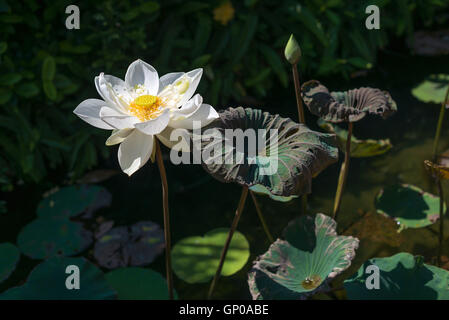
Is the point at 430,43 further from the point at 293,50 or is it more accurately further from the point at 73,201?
the point at 73,201

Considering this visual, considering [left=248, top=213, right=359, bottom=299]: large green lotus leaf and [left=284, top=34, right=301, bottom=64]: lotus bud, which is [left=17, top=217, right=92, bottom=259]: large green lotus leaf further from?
[left=284, top=34, right=301, bottom=64]: lotus bud

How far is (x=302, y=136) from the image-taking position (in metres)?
1.39

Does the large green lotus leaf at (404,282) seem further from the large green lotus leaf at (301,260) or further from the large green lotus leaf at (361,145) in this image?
the large green lotus leaf at (361,145)

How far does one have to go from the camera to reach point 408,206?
1994 mm

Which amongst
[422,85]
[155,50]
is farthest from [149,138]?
[422,85]

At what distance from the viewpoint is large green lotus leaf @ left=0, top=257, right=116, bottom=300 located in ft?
5.45

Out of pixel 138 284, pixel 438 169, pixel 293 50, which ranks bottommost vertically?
pixel 138 284

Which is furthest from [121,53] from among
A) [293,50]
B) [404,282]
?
[404,282]

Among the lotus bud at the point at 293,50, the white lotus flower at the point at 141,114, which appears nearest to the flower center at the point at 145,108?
the white lotus flower at the point at 141,114

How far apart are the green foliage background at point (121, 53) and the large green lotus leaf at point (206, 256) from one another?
30.6 inches

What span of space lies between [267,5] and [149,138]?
186 centimetres

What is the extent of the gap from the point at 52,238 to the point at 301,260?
1114 millimetres

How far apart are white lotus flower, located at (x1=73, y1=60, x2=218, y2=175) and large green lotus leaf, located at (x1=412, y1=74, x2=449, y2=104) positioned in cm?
→ 185
